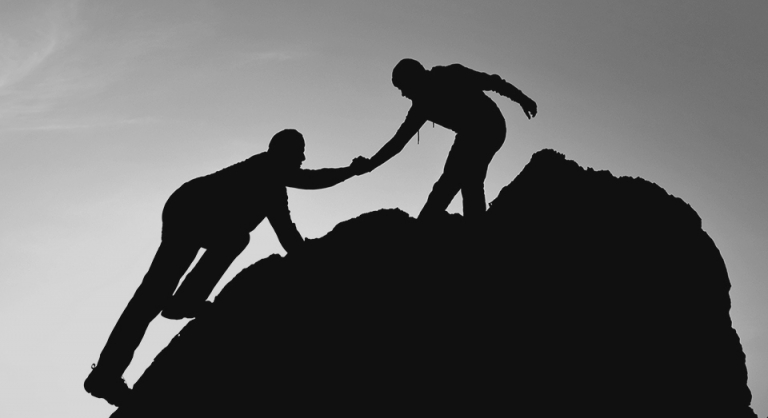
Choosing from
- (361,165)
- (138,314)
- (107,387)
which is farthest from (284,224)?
(107,387)

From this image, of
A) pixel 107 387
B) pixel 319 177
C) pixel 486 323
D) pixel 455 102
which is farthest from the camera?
pixel 455 102

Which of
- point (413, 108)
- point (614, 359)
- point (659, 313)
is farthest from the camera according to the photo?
point (413, 108)

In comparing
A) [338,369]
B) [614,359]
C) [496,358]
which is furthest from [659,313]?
[338,369]

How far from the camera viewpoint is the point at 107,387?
7.84 metres

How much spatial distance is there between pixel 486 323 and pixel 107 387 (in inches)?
176

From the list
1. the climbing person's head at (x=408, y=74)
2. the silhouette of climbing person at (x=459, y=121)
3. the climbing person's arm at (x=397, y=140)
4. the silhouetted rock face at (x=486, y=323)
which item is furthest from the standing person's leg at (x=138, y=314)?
the climbing person's head at (x=408, y=74)

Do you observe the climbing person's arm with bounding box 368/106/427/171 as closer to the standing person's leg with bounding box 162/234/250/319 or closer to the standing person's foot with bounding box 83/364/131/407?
the standing person's leg with bounding box 162/234/250/319

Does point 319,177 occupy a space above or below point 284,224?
above

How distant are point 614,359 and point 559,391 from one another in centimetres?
89

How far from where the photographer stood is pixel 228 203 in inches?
320

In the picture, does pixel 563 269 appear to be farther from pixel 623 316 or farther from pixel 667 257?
pixel 667 257

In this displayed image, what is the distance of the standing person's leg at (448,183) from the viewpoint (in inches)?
384

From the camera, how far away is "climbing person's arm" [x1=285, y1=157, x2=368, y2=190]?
8.93 meters

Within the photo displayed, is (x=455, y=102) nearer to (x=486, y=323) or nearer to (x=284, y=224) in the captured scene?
(x=284, y=224)
